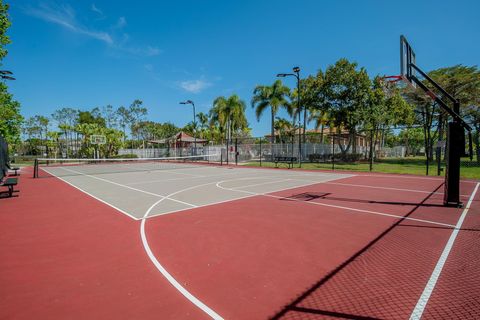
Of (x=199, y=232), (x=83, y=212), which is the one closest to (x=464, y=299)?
(x=199, y=232)

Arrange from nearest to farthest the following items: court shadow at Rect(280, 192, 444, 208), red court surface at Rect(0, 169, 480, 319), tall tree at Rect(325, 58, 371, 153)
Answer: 1. red court surface at Rect(0, 169, 480, 319)
2. court shadow at Rect(280, 192, 444, 208)
3. tall tree at Rect(325, 58, 371, 153)

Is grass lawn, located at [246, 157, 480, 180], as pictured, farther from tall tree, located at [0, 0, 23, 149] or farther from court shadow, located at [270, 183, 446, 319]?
tall tree, located at [0, 0, 23, 149]

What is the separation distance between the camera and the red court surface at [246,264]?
3420mm

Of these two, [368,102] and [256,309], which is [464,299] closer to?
[256,309]

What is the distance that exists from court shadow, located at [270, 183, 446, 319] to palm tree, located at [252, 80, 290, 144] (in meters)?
36.0

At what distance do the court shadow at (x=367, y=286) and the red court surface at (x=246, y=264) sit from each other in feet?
0.06

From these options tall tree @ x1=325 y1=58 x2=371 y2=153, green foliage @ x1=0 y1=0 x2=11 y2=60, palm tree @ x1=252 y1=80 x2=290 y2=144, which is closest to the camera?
green foliage @ x1=0 y1=0 x2=11 y2=60

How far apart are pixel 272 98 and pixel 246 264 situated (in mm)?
38459

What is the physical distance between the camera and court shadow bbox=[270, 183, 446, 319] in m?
3.27

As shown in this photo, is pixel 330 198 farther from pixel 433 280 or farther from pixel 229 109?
pixel 229 109

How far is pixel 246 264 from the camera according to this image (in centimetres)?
464

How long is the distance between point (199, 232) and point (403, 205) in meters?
7.39

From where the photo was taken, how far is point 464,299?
349 centimetres

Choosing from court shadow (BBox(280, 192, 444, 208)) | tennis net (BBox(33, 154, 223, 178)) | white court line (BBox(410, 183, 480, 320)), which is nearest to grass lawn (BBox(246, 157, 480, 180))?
court shadow (BBox(280, 192, 444, 208))
